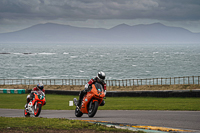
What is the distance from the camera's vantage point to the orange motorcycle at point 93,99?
13.4 m

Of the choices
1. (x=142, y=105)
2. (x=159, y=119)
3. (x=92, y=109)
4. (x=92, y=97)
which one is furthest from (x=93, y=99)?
(x=142, y=105)

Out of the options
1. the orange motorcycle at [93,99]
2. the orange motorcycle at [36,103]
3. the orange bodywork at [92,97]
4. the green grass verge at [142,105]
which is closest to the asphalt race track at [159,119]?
the orange motorcycle at [93,99]

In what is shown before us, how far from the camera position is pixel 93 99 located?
13586mm

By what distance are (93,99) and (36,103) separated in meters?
2.79

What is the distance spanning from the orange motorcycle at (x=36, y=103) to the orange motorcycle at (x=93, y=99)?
1812mm

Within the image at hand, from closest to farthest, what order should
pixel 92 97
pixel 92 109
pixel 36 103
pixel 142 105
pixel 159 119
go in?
pixel 159 119
pixel 92 97
pixel 92 109
pixel 36 103
pixel 142 105

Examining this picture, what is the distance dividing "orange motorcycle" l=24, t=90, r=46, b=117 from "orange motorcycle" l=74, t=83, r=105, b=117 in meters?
1.81

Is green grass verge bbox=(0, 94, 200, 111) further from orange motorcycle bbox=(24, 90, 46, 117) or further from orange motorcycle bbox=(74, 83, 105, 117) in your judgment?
orange motorcycle bbox=(24, 90, 46, 117)

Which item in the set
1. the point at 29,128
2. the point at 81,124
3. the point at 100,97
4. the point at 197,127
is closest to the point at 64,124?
the point at 81,124

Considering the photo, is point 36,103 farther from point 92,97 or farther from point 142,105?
point 142,105

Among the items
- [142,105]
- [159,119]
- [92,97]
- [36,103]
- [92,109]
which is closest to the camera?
[159,119]

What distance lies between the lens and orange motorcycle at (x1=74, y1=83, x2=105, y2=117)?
1341 cm

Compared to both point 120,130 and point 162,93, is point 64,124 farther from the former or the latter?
point 162,93

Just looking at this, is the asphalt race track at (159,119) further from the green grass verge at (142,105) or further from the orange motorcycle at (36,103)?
the green grass verge at (142,105)
